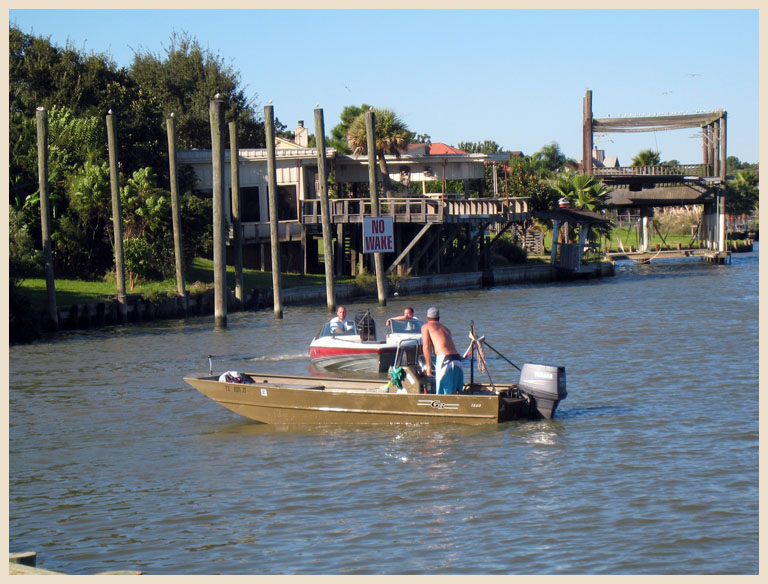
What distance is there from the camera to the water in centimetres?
1198

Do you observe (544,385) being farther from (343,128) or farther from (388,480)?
(343,128)

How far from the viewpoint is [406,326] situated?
2364cm

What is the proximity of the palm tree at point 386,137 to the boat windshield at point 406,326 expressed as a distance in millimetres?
27819

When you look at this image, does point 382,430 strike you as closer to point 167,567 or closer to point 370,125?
point 167,567

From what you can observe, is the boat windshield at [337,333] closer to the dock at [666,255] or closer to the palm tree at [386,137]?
the palm tree at [386,137]

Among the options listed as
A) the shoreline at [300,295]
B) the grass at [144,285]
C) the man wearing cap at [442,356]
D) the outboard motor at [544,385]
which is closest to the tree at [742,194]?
the shoreline at [300,295]

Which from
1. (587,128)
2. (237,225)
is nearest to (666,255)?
(587,128)

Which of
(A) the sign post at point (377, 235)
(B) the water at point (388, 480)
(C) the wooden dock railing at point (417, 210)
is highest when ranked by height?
(C) the wooden dock railing at point (417, 210)

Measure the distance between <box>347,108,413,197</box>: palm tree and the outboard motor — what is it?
33.8 metres

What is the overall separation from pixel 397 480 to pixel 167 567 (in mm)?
4169

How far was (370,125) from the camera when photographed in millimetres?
37469

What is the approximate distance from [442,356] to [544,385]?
179 centimetres

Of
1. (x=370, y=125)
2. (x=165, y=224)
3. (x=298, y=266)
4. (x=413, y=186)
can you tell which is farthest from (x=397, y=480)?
(x=413, y=186)

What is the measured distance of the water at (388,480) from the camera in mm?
11977
